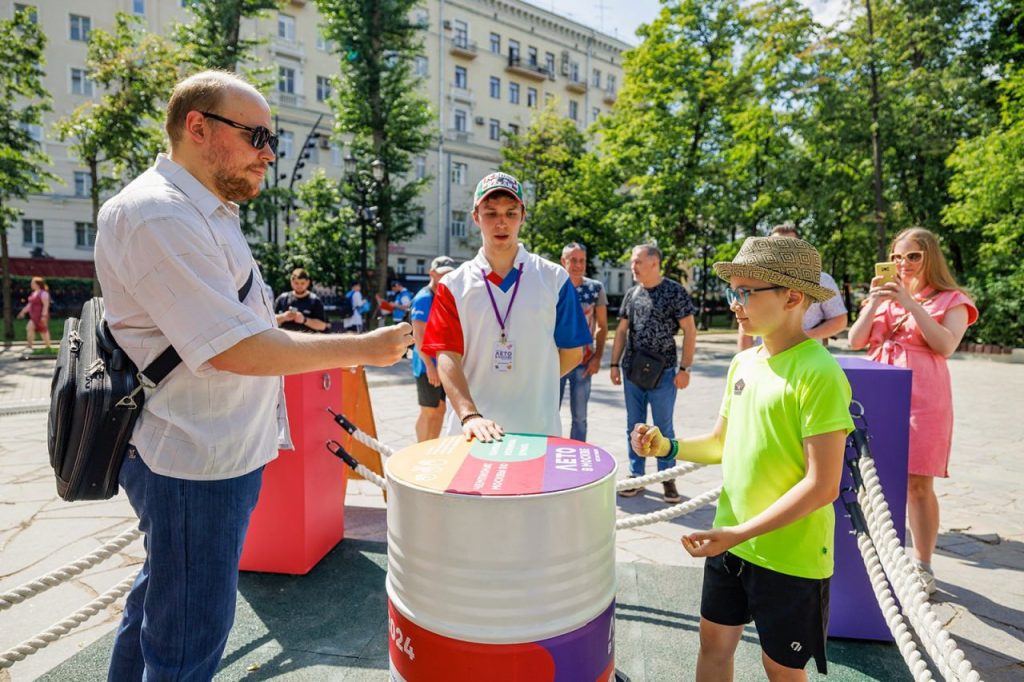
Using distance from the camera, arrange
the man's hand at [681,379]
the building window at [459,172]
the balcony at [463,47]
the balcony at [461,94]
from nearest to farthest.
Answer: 1. the man's hand at [681,379]
2. the balcony at [463,47]
3. the balcony at [461,94]
4. the building window at [459,172]

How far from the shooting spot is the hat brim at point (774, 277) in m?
1.80

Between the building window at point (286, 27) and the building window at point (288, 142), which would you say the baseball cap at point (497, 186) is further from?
the building window at point (286, 27)

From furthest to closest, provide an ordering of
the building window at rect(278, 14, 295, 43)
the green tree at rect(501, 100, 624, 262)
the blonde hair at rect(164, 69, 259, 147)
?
the building window at rect(278, 14, 295, 43)
the green tree at rect(501, 100, 624, 262)
the blonde hair at rect(164, 69, 259, 147)

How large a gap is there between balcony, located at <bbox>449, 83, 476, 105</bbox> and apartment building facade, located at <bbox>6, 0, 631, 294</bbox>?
8cm

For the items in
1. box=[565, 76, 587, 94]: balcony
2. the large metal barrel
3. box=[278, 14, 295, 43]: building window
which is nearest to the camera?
the large metal barrel

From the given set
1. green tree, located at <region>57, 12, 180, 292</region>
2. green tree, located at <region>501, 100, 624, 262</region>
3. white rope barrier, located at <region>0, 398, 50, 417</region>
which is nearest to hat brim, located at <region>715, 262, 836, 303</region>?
white rope barrier, located at <region>0, 398, 50, 417</region>

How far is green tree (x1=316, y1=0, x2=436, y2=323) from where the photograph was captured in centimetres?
2025

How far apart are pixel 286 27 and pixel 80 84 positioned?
11.2 metres

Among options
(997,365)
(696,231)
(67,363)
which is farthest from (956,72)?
(67,363)

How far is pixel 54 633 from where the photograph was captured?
221 cm

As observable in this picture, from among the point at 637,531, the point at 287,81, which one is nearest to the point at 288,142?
the point at 287,81

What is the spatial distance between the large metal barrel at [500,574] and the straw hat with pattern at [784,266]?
797 mm

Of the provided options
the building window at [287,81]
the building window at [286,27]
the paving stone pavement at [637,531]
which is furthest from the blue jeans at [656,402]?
the building window at [286,27]

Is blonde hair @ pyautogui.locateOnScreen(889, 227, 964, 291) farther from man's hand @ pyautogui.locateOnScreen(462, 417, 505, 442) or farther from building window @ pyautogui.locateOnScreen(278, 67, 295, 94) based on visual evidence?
building window @ pyautogui.locateOnScreen(278, 67, 295, 94)
